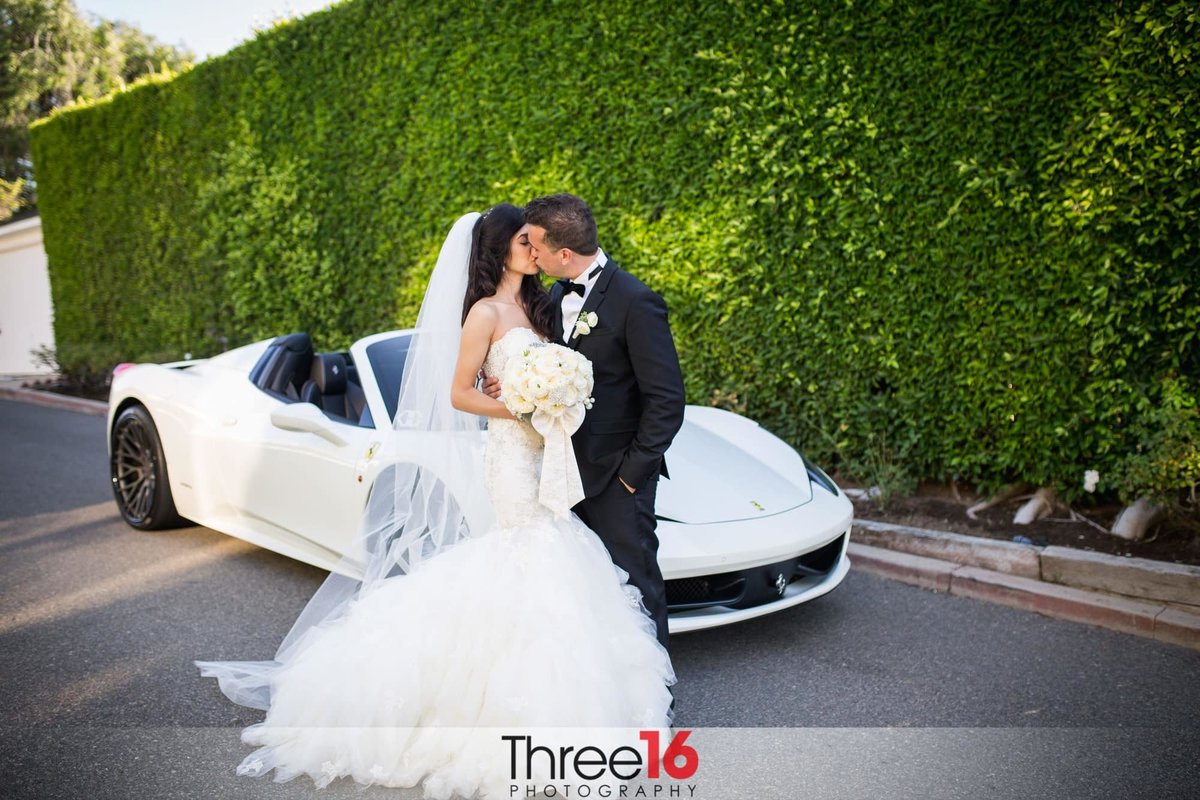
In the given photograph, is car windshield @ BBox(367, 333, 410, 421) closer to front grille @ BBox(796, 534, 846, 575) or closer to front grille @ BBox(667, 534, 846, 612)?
front grille @ BBox(667, 534, 846, 612)

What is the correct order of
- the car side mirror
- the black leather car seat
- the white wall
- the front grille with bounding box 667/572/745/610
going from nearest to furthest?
1. the front grille with bounding box 667/572/745/610
2. the car side mirror
3. the black leather car seat
4. the white wall

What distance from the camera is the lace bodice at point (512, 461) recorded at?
115 inches

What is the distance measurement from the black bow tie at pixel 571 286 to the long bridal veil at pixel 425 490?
371mm

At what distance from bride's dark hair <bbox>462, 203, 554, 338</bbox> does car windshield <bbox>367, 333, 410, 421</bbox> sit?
119 cm

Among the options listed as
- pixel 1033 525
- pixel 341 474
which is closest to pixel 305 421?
pixel 341 474

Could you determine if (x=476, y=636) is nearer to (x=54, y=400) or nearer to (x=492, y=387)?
(x=492, y=387)

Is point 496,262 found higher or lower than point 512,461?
higher

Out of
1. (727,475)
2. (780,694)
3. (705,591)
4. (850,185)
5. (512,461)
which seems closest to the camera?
(512,461)

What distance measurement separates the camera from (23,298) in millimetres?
18938

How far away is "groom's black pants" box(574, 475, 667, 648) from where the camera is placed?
300cm

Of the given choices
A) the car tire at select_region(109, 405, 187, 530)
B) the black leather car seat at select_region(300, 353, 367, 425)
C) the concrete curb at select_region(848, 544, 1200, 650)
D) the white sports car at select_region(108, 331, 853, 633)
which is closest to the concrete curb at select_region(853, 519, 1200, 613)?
the concrete curb at select_region(848, 544, 1200, 650)

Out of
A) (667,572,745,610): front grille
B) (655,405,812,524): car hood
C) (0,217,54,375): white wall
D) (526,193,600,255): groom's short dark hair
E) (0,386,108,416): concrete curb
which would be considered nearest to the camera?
(526,193,600,255): groom's short dark hair

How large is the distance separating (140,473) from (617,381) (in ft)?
13.0

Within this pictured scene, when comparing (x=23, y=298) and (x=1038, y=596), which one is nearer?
(x=1038, y=596)
